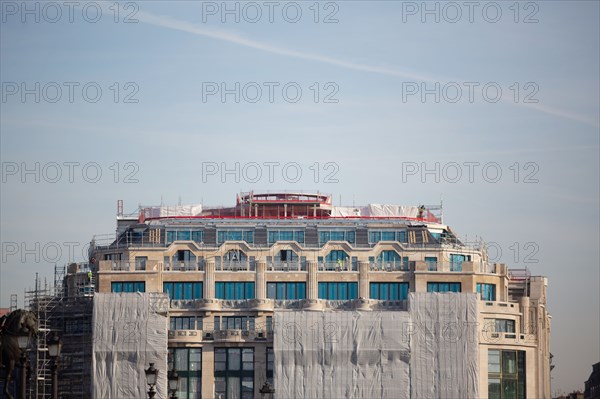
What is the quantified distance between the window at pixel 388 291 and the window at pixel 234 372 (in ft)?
44.6

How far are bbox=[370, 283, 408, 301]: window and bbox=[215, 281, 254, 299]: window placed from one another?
12.0 meters

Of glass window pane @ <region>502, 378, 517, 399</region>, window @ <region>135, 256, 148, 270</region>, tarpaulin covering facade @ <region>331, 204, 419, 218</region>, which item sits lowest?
glass window pane @ <region>502, 378, 517, 399</region>

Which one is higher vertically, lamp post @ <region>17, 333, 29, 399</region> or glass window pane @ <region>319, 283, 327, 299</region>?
glass window pane @ <region>319, 283, 327, 299</region>

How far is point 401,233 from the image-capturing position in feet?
591

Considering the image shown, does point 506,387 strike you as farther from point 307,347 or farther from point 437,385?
point 307,347

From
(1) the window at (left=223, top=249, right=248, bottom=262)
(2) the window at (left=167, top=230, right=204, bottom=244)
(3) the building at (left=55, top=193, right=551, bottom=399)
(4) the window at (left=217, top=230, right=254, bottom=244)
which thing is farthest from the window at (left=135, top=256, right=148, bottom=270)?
(4) the window at (left=217, top=230, right=254, bottom=244)

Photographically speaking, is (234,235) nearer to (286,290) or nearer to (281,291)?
(281,291)

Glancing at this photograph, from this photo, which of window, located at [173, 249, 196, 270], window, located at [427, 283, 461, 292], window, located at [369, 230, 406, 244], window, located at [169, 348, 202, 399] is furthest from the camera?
window, located at [369, 230, 406, 244]

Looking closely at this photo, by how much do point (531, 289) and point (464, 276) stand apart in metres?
18.6

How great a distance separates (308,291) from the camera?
574 ft

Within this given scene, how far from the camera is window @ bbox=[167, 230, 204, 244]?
179288 millimetres

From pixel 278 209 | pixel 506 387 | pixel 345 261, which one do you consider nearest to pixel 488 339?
pixel 506 387

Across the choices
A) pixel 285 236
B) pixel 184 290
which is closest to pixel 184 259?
pixel 184 290

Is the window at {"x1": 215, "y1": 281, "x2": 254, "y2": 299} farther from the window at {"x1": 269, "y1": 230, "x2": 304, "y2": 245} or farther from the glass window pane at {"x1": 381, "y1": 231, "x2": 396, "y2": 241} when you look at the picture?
the glass window pane at {"x1": 381, "y1": 231, "x2": 396, "y2": 241}
